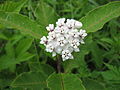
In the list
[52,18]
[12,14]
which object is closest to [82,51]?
[52,18]

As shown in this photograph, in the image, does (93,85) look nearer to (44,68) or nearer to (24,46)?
(44,68)

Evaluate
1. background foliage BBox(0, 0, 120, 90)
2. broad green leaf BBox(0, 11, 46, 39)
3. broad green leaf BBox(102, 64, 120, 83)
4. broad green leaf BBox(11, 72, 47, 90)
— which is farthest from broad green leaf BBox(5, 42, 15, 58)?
broad green leaf BBox(102, 64, 120, 83)

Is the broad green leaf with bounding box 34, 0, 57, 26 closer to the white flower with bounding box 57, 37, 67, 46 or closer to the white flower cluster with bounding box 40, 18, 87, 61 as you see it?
the white flower cluster with bounding box 40, 18, 87, 61

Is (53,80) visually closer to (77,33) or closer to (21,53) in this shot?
(77,33)

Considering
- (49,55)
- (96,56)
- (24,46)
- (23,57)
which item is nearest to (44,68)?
(49,55)

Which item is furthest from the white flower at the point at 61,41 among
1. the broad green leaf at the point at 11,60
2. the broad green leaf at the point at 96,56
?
the broad green leaf at the point at 96,56
